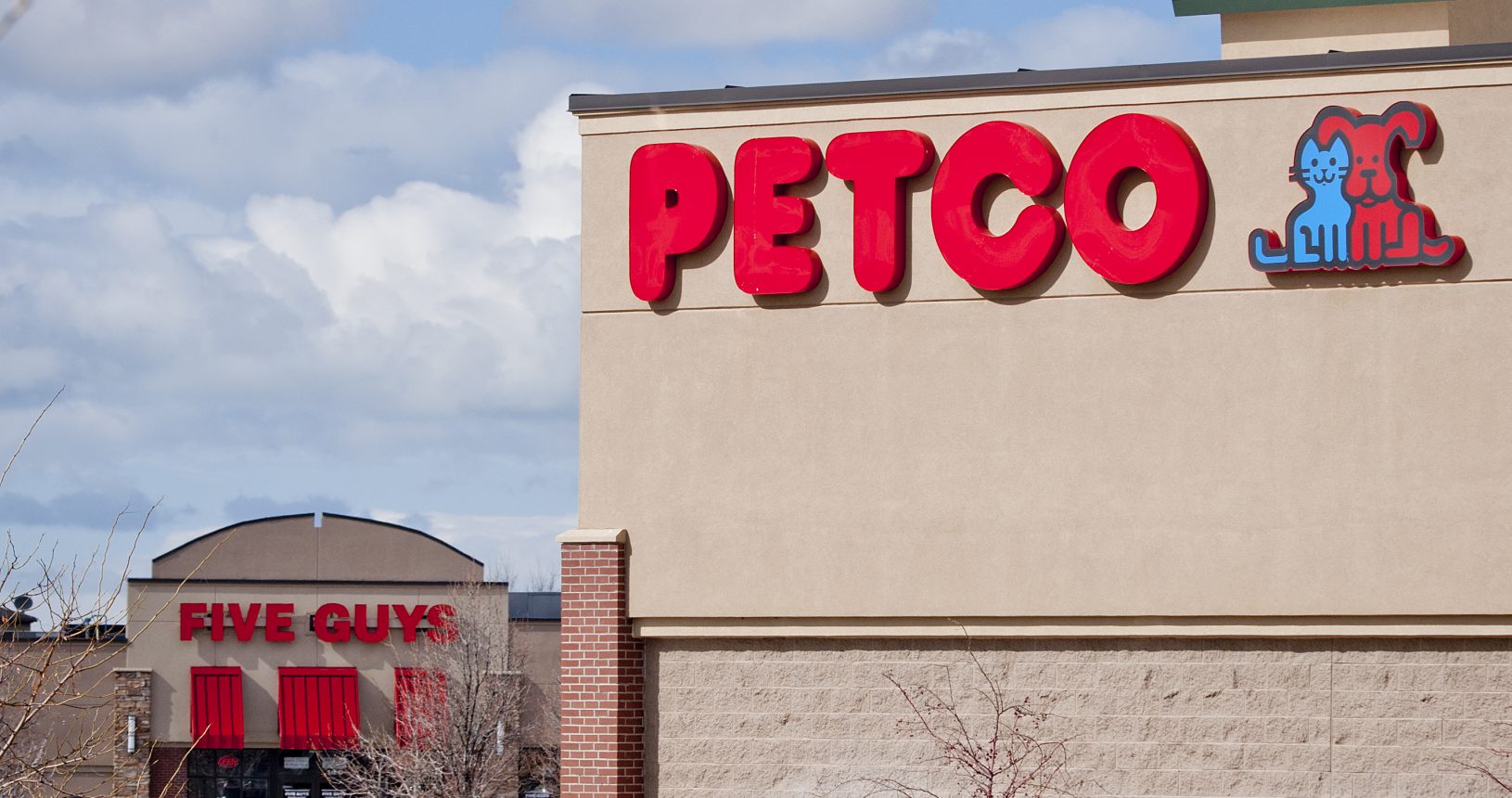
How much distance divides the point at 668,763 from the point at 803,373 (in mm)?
4258

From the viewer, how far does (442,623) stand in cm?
4888

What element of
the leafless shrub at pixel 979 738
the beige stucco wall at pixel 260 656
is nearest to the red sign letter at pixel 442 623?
the beige stucco wall at pixel 260 656

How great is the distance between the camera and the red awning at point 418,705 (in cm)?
4688

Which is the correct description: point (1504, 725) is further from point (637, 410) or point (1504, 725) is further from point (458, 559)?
point (458, 559)

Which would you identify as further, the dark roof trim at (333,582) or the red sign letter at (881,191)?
the dark roof trim at (333,582)

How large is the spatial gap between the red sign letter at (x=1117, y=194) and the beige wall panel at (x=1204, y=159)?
15 cm

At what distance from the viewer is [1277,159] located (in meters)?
16.7

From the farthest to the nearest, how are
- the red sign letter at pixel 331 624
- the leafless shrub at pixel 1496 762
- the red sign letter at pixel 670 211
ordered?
1. the red sign letter at pixel 331 624
2. the red sign letter at pixel 670 211
3. the leafless shrub at pixel 1496 762

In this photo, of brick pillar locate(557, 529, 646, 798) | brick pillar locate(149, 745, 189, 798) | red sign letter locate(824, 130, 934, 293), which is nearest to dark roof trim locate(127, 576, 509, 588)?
brick pillar locate(149, 745, 189, 798)

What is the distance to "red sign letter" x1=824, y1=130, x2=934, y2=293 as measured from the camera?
17.3 metres

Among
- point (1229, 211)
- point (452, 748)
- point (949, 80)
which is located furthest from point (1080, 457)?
point (452, 748)

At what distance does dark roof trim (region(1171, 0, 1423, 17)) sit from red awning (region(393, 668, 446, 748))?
31.6 meters

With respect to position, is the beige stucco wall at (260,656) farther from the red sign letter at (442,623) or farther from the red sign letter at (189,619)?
the red sign letter at (442,623)

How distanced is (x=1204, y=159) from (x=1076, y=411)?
9.13 feet
